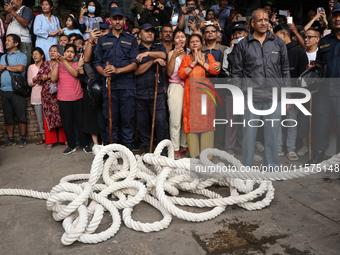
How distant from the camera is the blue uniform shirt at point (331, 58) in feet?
12.7

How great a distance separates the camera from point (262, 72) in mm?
3623

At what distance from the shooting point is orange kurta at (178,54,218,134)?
14.7 ft

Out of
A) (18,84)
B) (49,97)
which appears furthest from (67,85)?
(18,84)

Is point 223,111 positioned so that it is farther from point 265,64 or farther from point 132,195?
point 132,195

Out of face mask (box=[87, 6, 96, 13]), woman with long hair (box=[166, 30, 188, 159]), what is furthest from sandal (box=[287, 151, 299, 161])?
face mask (box=[87, 6, 96, 13])

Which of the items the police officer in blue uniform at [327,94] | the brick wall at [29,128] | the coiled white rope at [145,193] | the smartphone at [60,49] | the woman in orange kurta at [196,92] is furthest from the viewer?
the brick wall at [29,128]

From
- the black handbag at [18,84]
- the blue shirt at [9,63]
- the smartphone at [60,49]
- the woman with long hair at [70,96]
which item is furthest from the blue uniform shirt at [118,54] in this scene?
the blue shirt at [9,63]

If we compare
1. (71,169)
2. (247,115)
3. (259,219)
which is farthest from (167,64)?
(259,219)

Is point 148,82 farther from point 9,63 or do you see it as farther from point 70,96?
point 9,63

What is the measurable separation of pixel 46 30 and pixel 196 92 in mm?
3909

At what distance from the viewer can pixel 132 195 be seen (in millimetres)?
2984

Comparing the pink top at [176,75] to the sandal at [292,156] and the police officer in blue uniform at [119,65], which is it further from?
the sandal at [292,156]

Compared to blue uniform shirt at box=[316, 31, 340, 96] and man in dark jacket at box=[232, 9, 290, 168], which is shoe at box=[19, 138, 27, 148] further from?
blue uniform shirt at box=[316, 31, 340, 96]

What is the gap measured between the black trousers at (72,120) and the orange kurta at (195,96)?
1835mm
